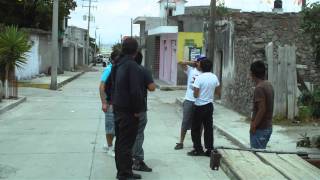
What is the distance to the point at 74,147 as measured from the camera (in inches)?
425

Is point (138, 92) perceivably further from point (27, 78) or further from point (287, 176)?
point (27, 78)

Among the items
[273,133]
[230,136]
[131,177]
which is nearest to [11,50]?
[230,136]

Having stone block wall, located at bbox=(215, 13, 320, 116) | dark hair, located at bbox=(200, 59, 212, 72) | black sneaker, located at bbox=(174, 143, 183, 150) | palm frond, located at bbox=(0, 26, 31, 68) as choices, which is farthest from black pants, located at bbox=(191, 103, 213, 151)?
palm frond, located at bbox=(0, 26, 31, 68)

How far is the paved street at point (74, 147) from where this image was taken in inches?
332

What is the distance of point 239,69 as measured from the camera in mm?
17297

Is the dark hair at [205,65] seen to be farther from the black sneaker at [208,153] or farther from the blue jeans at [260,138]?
the blue jeans at [260,138]

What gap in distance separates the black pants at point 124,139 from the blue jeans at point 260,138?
1.59 m

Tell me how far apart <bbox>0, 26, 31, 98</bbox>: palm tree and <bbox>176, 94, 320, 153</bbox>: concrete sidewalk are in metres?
8.51

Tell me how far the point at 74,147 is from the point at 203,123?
102 inches

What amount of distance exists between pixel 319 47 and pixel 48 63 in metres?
36.9

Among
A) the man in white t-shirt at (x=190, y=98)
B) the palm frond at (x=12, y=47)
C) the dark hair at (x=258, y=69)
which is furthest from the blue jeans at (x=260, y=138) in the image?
the palm frond at (x=12, y=47)

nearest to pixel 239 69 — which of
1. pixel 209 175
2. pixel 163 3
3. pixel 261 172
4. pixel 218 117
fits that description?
pixel 218 117

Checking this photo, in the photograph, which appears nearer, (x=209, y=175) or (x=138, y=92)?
(x=138, y=92)

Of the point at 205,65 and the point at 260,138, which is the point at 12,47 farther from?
the point at 260,138
